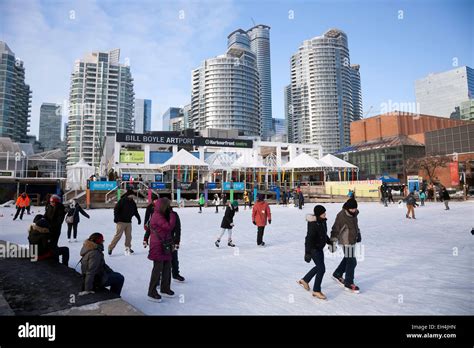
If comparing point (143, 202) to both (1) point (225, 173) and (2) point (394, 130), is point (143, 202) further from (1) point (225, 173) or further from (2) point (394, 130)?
(2) point (394, 130)

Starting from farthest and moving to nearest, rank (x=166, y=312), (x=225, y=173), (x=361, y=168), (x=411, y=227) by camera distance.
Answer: (x=361, y=168) < (x=225, y=173) < (x=411, y=227) < (x=166, y=312)

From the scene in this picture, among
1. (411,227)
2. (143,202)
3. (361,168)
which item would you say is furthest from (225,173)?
(361,168)

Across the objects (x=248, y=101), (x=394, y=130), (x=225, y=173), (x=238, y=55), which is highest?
(x=238, y=55)

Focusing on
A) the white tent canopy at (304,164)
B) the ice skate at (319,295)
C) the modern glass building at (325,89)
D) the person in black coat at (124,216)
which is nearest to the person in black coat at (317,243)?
the ice skate at (319,295)

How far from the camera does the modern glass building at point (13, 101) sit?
204 ft

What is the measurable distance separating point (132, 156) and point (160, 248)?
35.9 meters

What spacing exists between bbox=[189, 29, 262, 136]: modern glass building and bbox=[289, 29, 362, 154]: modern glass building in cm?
4008

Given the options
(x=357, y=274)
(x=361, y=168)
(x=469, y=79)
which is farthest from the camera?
(x=469, y=79)

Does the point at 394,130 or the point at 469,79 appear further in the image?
the point at 469,79

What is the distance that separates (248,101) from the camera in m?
129

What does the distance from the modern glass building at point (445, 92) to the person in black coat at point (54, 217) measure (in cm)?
13873

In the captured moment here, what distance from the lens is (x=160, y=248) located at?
4.08 m
